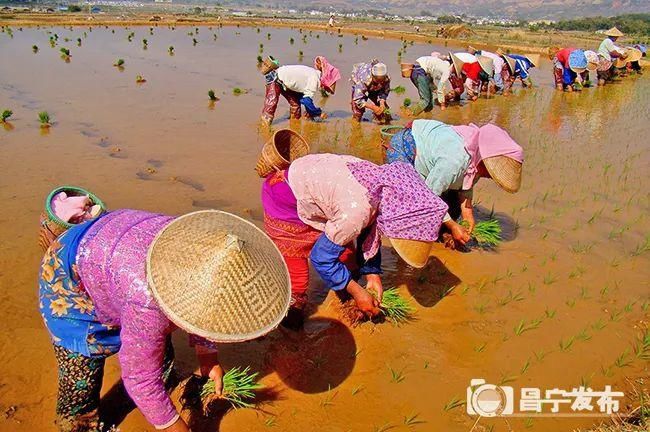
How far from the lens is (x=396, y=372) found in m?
2.77

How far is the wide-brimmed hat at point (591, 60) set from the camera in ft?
43.9

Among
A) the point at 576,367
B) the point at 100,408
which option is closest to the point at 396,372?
the point at 576,367

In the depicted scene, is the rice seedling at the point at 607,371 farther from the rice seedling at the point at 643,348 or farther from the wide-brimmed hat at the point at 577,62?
the wide-brimmed hat at the point at 577,62

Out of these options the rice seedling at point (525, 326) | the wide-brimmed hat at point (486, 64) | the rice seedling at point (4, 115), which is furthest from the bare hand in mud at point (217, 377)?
the wide-brimmed hat at point (486, 64)

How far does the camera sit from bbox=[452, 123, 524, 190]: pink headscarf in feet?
10.0

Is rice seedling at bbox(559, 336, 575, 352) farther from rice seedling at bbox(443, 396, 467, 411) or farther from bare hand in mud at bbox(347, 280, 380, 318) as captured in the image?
bare hand in mud at bbox(347, 280, 380, 318)

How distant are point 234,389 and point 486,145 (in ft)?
7.07

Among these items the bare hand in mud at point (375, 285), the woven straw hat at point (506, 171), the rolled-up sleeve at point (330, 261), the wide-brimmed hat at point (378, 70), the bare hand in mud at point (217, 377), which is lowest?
the bare hand in mud at point (217, 377)

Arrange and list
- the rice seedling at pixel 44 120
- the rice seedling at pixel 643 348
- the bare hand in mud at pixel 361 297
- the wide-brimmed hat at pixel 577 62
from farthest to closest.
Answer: the wide-brimmed hat at pixel 577 62 → the rice seedling at pixel 44 120 → the rice seedling at pixel 643 348 → the bare hand in mud at pixel 361 297

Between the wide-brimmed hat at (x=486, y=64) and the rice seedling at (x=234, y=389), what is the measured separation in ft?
32.6

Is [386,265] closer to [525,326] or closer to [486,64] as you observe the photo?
[525,326]

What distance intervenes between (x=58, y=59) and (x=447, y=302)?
47.6ft

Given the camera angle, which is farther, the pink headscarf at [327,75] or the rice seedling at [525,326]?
the pink headscarf at [327,75]

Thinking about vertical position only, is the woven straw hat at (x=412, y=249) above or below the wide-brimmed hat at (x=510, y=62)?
below
